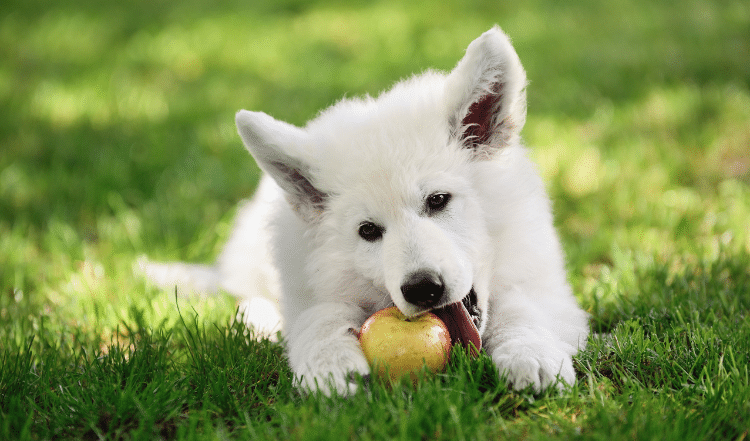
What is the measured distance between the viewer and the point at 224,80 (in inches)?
282

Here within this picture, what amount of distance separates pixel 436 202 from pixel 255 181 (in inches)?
114

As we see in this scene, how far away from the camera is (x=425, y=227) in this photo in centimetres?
→ 227

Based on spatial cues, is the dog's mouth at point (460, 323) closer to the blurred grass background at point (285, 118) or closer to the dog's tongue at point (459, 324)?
the dog's tongue at point (459, 324)

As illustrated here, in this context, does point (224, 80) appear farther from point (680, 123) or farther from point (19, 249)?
point (680, 123)

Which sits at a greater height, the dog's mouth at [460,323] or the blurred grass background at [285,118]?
the blurred grass background at [285,118]

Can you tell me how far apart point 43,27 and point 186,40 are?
6.97 ft

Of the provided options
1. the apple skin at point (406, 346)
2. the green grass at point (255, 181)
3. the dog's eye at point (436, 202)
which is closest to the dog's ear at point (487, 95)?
the dog's eye at point (436, 202)

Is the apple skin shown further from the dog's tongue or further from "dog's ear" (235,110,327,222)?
"dog's ear" (235,110,327,222)

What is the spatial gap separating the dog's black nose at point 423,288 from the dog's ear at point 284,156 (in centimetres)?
65

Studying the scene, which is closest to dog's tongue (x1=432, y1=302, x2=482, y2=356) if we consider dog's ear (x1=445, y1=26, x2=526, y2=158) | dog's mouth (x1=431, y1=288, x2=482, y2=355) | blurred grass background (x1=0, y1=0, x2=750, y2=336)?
dog's mouth (x1=431, y1=288, x2=482, y2=355)

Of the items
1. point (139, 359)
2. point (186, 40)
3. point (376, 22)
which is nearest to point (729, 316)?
point (139, 359)

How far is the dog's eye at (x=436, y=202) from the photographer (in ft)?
7.82

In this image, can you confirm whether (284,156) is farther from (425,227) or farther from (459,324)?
(459,324)

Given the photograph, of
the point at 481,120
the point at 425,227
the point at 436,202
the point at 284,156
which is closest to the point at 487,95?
the point at 481,120
